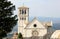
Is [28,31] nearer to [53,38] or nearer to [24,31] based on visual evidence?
[24,31]

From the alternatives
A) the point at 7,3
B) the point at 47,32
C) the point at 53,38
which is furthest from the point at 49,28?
the point at 7,3

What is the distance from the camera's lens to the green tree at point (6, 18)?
2489cm

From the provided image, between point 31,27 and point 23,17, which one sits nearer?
point 31,27

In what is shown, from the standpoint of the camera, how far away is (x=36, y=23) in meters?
51.6

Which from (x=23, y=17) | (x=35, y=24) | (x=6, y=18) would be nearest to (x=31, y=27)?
(x=35, y=24)

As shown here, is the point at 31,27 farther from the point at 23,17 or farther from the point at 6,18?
the point at 6,18

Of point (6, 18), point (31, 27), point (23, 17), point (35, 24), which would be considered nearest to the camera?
point (6, 18)

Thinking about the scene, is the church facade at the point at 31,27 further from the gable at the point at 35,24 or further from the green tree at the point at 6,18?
the green tree at the point at 6,18

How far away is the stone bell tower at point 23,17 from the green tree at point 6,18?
85.5 feet

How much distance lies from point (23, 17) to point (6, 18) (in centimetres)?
2735

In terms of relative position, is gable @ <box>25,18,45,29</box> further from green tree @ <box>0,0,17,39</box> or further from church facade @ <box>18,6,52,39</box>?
green tree @ <box>0,0,17,39</box>

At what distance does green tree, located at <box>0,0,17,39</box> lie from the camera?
980 inches

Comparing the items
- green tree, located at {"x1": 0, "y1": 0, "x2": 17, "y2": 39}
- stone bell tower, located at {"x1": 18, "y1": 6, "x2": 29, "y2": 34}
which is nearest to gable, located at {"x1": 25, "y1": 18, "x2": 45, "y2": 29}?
stone bell tower, located at {"x1": 18, "y1": 6, "x2": 29, "y2": 34}

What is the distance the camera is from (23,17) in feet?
172
